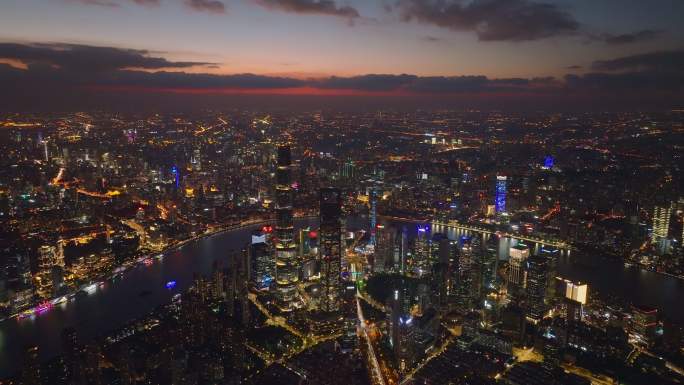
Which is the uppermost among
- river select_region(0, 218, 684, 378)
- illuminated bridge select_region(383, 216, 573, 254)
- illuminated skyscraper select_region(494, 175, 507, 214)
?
illuminated skyscraper select_region(494, 175, 507, 214)

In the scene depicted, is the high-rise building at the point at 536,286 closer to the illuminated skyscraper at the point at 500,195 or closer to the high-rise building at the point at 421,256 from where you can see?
the high-rise building at the point at 421,256

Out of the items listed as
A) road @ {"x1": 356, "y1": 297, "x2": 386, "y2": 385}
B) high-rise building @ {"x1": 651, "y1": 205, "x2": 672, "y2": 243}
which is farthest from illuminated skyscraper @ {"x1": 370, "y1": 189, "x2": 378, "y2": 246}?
high-rise building @ {"x1": 651, "y1": 205, "x2": 672, "y2": 243}

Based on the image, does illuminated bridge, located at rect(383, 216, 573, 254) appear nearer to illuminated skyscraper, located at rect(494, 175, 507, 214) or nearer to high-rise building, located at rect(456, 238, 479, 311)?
illuminated skyscraper, located at rect(494, 175, 507, 214)

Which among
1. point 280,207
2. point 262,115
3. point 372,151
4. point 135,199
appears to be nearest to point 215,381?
point 280,207

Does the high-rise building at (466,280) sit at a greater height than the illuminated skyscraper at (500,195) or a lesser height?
lesser

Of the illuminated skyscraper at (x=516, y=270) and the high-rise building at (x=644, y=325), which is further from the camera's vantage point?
the illuminated skyscraper at (x=516, y=270)

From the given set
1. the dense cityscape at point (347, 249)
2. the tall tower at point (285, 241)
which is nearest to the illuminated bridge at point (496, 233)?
the dense cityscape at point (347, 249)
